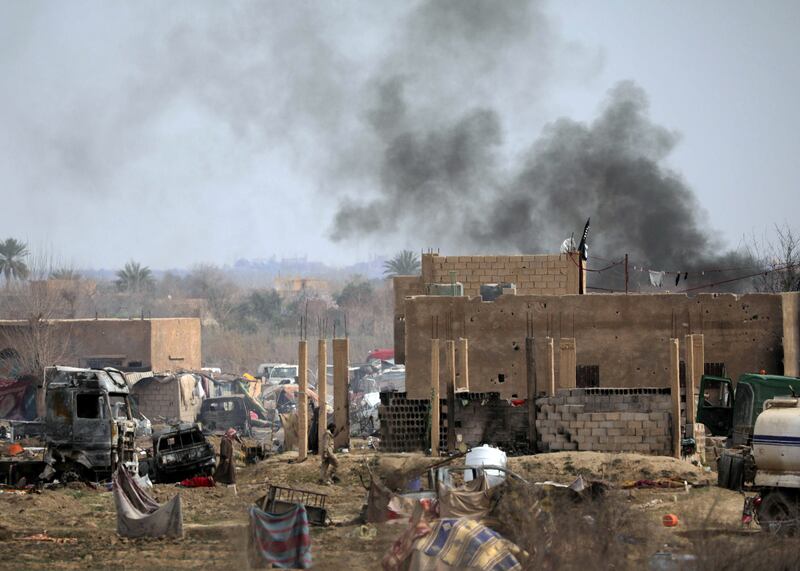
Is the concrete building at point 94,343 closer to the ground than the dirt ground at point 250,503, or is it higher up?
higher up

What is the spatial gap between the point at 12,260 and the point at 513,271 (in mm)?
63568

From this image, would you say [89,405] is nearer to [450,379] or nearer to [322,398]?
[322,398]

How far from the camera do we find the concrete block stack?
3080 cm

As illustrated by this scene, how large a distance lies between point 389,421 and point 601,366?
5.42 metres

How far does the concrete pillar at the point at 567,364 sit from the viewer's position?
3080cm

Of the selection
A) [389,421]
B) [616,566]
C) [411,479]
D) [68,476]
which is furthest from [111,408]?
[616,566]

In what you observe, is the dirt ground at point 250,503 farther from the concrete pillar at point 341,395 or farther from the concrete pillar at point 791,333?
the concrete pillar at point 791,333

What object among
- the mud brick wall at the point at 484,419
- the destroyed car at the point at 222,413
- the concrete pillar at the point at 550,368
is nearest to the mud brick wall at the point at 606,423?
the concrete pillar at the point at 550,368

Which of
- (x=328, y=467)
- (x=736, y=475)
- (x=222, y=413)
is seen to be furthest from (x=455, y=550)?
(x=222, y=413)

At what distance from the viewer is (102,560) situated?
18047mm

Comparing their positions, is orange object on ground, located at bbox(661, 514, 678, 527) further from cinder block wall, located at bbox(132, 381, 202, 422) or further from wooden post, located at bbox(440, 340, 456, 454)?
cinder block wall, located at bbox(132, 381, 202, 422)

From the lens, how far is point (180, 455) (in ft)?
91.0

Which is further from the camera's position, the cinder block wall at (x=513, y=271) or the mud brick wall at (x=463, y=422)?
the cinder block wall at (x=513, y=271)

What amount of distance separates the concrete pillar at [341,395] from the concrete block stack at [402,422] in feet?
2.85
